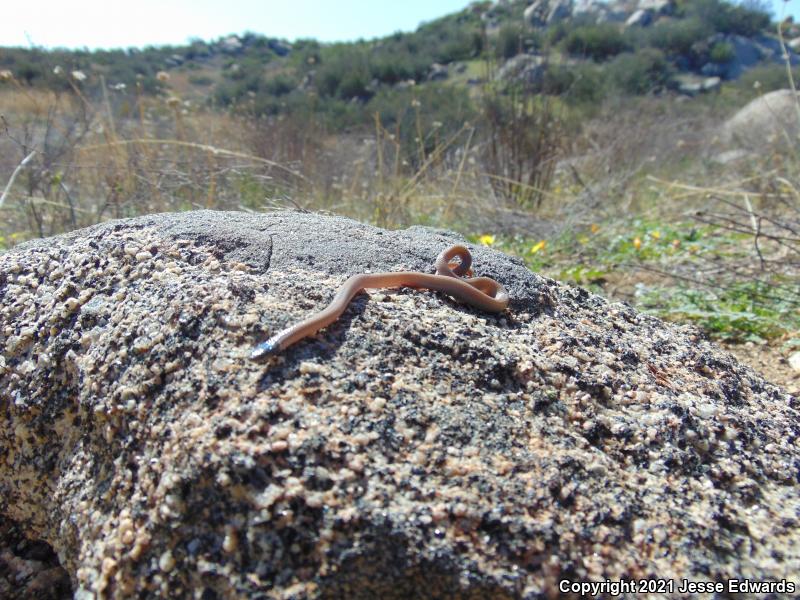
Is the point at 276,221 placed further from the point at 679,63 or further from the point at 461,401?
the point at 679,63

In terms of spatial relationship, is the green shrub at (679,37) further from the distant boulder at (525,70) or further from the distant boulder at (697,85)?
A: the distant boulder at (525,70)

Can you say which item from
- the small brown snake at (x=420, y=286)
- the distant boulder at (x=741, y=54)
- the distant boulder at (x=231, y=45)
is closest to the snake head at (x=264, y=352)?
the small brown snake at (x=420, y=286)

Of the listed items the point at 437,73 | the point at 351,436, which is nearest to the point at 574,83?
the point at 351,436

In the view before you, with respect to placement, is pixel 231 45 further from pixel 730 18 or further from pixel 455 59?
pixel 730 18

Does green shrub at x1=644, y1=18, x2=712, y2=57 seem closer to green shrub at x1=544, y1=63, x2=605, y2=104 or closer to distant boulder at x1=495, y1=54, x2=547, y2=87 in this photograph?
green shrub at x1=544, y1=63, x2=605, y2=104

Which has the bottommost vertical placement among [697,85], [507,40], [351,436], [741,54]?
[697,85]

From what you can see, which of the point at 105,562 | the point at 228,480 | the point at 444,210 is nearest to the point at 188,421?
A: the point at 228,480
